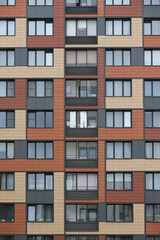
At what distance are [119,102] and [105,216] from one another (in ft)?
34.6

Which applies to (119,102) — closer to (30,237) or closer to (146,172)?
Result: (146,172)

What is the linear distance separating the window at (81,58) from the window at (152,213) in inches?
562

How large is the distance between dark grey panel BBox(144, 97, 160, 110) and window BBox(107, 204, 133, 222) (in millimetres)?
9308

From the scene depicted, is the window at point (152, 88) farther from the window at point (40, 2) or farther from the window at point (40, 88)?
the window at point (40, 2)

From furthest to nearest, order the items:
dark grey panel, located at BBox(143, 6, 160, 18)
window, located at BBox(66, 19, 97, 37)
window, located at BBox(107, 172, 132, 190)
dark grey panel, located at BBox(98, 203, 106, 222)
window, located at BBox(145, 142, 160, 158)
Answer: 1. window, located at BBox(66, 19, 97, 37)
2. dark grey panel, located at BBox(143, 6, 160, 18)
3. window, located at BBox(145, 142, 160, 158)
4. window, located at BBox(107, 172, 132, 190)
5. dark grey panel, located at BBox(98, 203, 106, 222)

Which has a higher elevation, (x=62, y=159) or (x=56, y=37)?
(x=56, y=37)

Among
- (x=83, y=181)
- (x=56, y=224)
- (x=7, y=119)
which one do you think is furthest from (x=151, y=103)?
(x=56, y=224)

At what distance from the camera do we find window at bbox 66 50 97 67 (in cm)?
3409

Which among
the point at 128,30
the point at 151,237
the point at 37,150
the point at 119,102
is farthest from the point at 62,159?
the point at 128,30

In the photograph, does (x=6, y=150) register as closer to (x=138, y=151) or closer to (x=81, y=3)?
(x=138, y=151)

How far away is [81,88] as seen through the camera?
34.1 m

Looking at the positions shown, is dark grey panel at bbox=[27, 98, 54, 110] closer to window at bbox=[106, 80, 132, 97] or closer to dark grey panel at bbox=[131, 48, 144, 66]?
window at bbox=[106, 80, 132, 97]

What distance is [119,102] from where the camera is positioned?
33219 mm

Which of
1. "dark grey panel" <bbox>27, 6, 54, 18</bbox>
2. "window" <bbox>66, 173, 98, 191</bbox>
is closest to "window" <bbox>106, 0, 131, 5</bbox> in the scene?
"dark grey panel" <bbox>27, 6, 54, 18</bbox>
